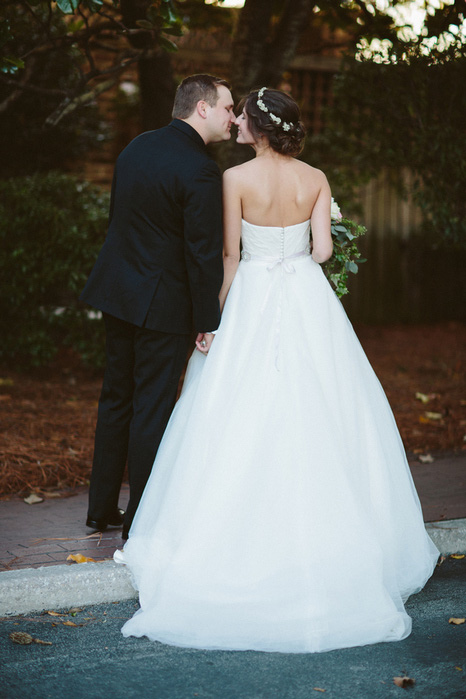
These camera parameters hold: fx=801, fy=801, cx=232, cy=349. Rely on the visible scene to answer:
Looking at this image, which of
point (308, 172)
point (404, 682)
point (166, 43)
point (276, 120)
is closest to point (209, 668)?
point (404, 682)

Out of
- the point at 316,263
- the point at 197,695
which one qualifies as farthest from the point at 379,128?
the point at 197,695

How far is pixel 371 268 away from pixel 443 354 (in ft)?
10.1

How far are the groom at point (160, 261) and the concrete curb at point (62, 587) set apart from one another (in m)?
0.44

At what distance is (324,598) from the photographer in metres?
3.25

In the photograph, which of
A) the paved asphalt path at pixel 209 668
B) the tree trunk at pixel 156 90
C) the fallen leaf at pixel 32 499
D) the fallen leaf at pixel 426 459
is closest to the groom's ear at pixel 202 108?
the paved asphalt path at pixel 209 668

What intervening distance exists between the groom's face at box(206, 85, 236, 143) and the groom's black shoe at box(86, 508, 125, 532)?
6.78ft

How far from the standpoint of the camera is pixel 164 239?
388 cm

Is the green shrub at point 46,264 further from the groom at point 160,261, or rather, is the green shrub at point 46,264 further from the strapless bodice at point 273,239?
the strapless bodice at point 273,239

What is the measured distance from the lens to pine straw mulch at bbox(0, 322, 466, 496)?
5441 mm

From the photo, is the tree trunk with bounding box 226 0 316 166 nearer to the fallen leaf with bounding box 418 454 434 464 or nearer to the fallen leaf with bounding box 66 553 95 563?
the fallen leaf with bounding box 418 454 434 464

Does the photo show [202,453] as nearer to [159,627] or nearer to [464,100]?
[159,627]

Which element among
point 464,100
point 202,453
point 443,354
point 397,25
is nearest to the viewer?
point 202,453

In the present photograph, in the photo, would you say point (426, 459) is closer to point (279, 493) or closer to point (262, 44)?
point (279, 493)

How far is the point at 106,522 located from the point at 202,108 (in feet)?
7.30
